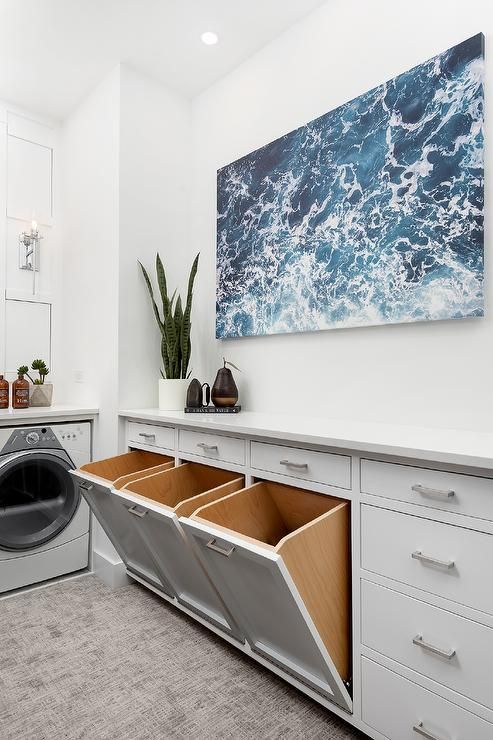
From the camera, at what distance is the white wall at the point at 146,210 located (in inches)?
105

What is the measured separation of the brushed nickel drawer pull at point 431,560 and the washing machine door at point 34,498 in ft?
6.60

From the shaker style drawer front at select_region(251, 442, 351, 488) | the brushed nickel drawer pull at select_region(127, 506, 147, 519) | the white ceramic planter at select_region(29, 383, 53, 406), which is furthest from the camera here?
the white ceramic planter at select_region(29, 383, 53, 406)

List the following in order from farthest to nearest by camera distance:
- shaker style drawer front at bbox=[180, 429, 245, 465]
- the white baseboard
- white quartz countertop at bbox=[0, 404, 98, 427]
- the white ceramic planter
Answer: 1. the white ceramic planter
2. the white baseboard
3. white quartz countertop at bbox=[0, 404, 98, 427]
4. shaker style drawer front at bbox=[180, 429, 245, 465]

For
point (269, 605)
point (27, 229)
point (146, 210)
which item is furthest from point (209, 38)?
point (269, 605)

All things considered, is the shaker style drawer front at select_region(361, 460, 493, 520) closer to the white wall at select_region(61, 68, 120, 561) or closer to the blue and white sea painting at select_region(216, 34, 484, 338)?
the blue and white sea painting at select_region(216, 34, 484, 338)

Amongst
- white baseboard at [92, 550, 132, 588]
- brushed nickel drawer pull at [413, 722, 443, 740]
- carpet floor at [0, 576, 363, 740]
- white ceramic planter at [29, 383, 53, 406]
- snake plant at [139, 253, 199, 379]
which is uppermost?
snake plant at [139, 253, 199, 379]

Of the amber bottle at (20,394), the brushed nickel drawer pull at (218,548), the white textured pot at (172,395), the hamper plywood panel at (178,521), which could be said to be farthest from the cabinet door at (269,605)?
the amber bottle at (20,394)

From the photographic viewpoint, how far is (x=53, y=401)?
3.25m

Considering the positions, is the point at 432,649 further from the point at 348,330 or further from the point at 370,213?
the point at 370,213

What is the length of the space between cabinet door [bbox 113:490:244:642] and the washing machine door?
2.88 ft

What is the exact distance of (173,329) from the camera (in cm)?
265

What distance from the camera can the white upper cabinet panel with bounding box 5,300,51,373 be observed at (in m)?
3.07

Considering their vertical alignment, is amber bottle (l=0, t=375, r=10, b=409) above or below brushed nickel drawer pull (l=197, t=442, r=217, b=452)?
above

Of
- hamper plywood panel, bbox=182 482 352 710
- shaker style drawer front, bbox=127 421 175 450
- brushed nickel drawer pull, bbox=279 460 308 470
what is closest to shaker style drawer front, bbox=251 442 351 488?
brushed nickel drawer pull, bbox=279 460 308 470
